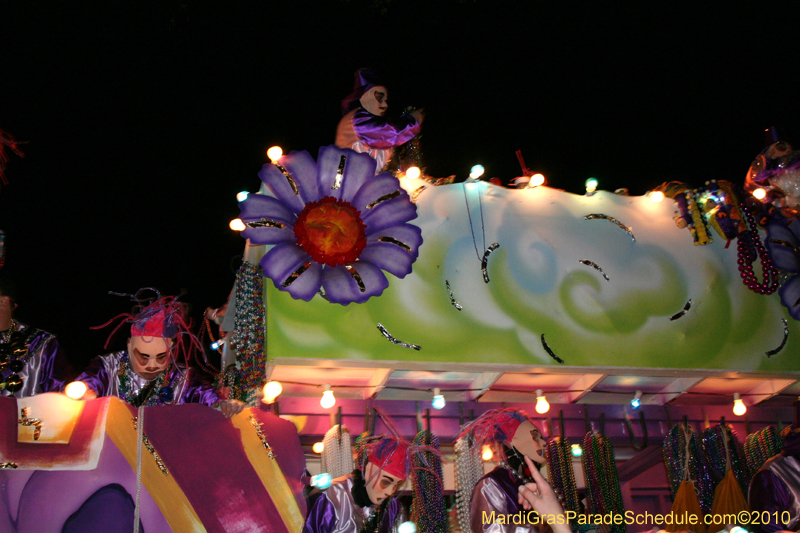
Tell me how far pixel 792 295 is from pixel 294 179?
299 centimetres

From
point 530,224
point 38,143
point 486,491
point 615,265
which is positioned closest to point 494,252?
point 530,224

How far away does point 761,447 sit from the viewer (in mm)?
4004

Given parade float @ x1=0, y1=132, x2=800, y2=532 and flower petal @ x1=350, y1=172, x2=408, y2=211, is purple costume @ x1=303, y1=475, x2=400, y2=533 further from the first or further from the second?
flower petal @ x1=350, y1=172, x2=408, y2=211

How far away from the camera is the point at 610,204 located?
412cm

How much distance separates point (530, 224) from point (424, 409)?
1.23 meters

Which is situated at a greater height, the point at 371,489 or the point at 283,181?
the point at 283,181

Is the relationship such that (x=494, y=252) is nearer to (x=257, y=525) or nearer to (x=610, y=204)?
(x=610, y=204)

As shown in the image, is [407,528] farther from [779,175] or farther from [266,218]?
[779,175]

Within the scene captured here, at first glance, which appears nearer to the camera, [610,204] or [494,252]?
[494,252]

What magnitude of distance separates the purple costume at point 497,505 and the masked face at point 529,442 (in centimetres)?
17

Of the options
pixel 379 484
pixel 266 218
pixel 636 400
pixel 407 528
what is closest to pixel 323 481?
pixel 379 484

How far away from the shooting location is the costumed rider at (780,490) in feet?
11.1

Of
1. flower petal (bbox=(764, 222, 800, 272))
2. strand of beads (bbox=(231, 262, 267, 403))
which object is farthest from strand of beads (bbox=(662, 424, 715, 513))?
strand of beads (bbox=(231, 262, 267, 403))

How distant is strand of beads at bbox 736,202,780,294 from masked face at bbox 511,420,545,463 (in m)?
1.65
